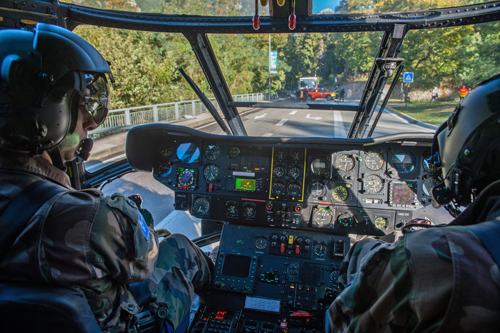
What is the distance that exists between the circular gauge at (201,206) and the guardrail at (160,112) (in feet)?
3.27

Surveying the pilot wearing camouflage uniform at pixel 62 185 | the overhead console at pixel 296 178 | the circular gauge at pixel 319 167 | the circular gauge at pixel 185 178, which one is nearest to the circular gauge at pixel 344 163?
the overhead console at pixel 296 178

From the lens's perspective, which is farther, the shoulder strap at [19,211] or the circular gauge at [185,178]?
the circular gauge at [185,178]

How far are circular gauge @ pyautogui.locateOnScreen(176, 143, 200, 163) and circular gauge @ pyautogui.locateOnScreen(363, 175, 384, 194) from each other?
176cm

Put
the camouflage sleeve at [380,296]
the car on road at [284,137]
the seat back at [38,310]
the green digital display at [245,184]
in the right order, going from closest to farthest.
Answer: the camouflage sleeve at [380,296], the seat back at [38,310], the car on road at [284,137], the green digital display at [245,184]

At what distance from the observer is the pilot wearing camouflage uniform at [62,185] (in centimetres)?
98

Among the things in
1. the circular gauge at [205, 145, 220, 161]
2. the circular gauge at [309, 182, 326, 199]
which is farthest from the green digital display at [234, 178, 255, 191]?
the circular gauge at [309, 182, 326, 199]

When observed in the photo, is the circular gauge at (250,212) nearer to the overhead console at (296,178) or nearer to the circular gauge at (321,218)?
the overhead console at (296,178)

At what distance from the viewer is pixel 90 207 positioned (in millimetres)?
1065

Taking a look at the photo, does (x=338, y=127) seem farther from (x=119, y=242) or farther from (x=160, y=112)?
(x=160, y=112)

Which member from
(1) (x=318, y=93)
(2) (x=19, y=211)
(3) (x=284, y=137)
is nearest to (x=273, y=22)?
(1) (x=318, y=93)

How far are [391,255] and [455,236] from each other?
→ 0.17 meters

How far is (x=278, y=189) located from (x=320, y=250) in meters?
0.72

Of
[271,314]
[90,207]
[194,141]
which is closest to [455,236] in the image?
[90,207]

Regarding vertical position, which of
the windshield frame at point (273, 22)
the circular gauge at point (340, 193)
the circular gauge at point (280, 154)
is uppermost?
the windshield frame at point (273, 22)
